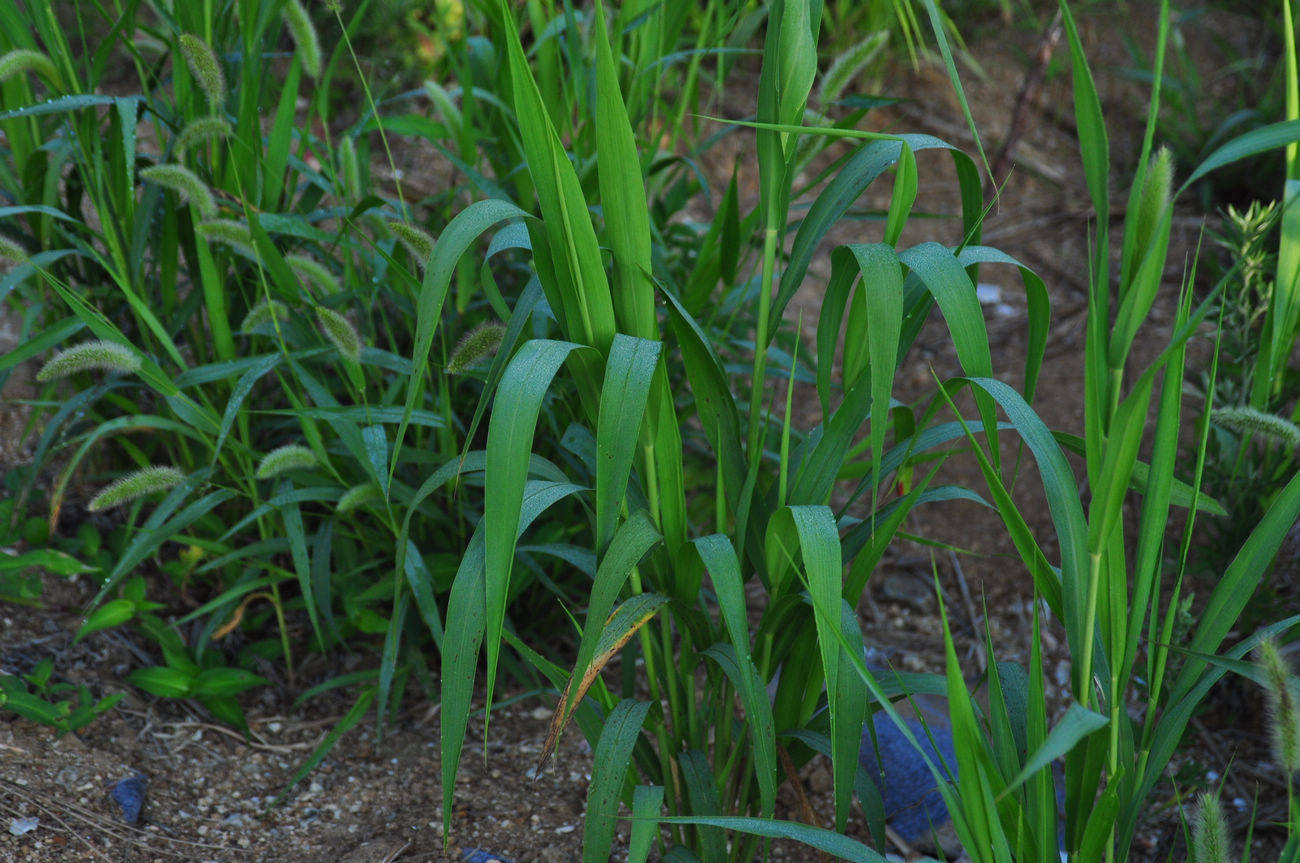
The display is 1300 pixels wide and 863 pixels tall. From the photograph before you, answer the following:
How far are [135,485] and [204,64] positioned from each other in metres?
0.49

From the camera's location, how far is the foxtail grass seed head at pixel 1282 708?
0.73 m

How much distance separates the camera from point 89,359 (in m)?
1.14

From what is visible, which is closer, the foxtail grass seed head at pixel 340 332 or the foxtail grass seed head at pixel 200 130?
the foxtail grass seed head at pixel 340 332

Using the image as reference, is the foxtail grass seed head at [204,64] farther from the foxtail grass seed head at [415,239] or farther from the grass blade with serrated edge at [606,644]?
the grass blade with serrated edge at [606,644]

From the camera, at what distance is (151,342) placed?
150cm

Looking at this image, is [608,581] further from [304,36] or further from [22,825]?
[304,36]

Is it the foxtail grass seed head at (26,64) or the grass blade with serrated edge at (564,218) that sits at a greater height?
the foxtail grass seed head at (26,64)

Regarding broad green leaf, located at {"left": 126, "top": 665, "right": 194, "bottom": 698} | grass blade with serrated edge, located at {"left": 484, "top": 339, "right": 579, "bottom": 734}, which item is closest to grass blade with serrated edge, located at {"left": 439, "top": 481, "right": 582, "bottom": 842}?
grass blade with serrated edge, located at {"left": 484, "top": 339, "right": 579, "bottom": 734}

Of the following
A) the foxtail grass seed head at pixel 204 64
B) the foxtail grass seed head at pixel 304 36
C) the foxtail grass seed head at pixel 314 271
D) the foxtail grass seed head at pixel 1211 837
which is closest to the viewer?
the foxtail grass seed head at pixel 1211 837

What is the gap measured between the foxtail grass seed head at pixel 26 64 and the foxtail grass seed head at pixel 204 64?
0.62 feet

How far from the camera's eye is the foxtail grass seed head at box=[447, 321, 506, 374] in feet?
3.36

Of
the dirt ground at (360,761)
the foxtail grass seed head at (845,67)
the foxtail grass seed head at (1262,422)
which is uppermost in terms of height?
the foxtail grass seed head at (845,67)

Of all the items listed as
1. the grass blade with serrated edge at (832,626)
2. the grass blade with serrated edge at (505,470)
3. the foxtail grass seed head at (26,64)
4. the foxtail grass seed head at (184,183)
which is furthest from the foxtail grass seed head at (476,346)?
the foxtail grass seed head at (26,64)

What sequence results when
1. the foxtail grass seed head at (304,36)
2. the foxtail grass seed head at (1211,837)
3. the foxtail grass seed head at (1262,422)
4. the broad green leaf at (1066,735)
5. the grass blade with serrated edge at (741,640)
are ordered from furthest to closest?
the foxtail grass seed head at (304,36)
the foxtail grass seed head at (1262,422)
the grass blade with serrated edge at (741,640)
the foxtail grass seed head at (1211,837)
the broad green leaf at (1066,735)
